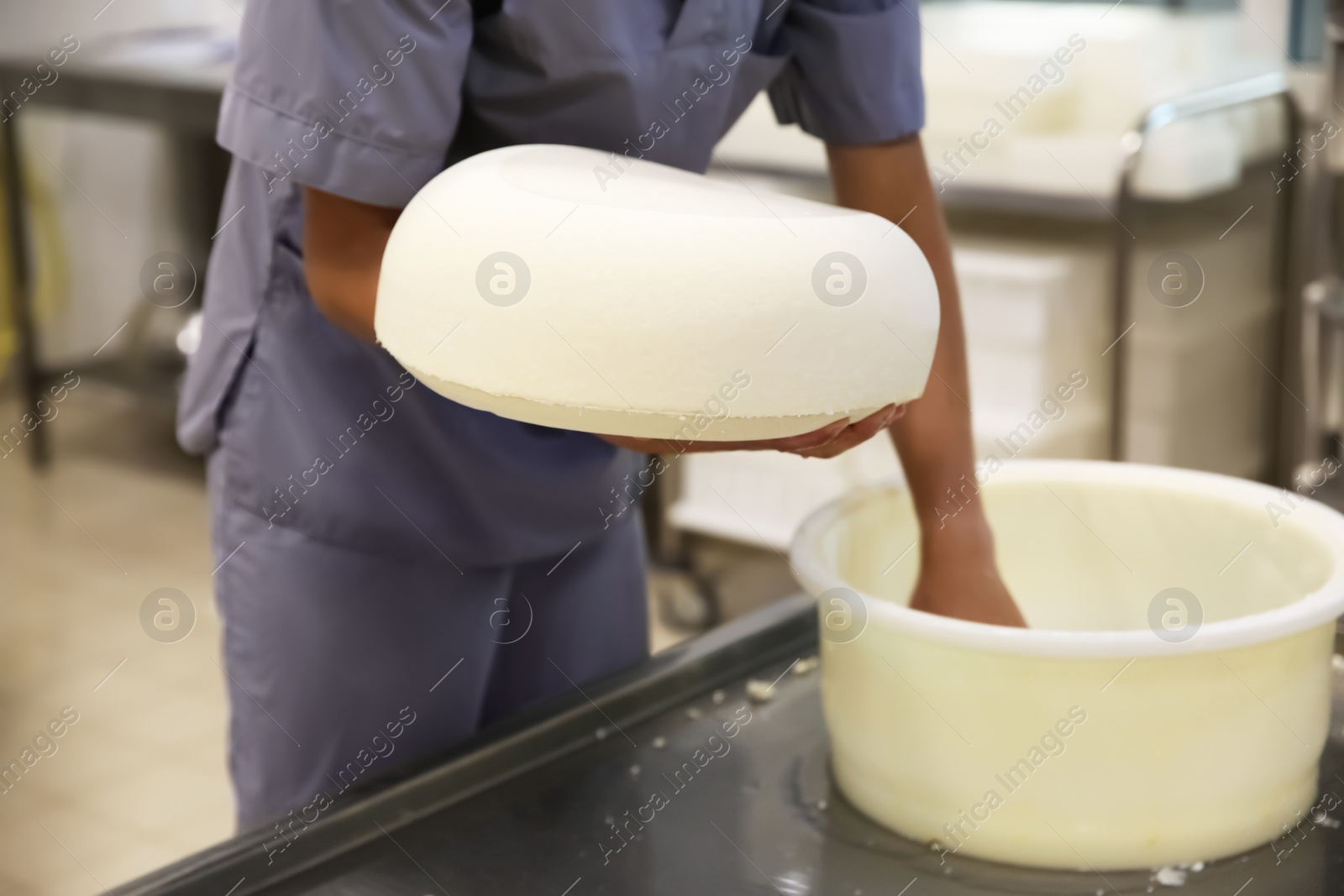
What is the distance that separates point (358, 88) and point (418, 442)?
0.98ft

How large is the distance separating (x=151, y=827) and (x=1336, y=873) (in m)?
1.91

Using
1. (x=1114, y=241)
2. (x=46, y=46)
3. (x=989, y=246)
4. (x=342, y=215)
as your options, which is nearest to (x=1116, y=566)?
(x=342, y=215)

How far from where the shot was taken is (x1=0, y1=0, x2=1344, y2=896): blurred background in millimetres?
2303

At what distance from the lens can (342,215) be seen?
901 mm

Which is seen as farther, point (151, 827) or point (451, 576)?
point (151, 827)

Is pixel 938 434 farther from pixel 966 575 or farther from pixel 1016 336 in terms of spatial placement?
pixel 1016 336

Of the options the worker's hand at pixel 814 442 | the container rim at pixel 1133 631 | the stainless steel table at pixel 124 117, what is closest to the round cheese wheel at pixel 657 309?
the worker's hand at pixel 814 442

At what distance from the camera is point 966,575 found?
3.35ft

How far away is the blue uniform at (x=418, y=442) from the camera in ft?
3.18

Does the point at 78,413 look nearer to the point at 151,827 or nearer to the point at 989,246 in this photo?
the point at 151,827

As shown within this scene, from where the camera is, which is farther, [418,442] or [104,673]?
[104,673]

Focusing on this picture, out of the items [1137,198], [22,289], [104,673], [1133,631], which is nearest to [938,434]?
[1133,631]

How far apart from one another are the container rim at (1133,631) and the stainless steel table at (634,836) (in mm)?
161

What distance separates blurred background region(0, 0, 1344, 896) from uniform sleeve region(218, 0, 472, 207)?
1257 millimetres
